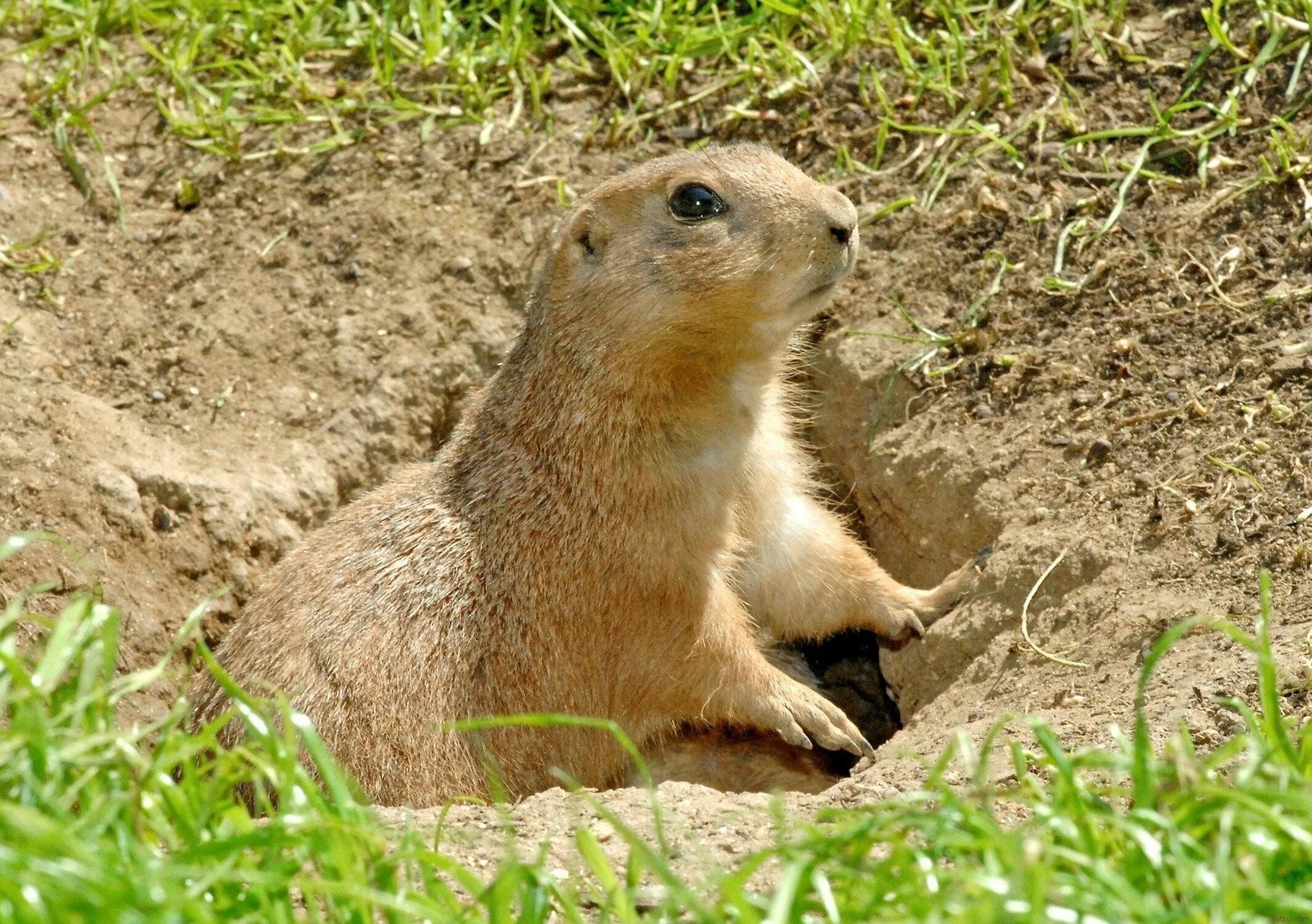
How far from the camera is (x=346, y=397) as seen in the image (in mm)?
7074

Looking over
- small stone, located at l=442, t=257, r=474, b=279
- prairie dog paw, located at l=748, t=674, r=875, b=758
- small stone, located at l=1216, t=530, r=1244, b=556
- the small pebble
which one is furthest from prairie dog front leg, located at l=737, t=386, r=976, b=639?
the small pebble

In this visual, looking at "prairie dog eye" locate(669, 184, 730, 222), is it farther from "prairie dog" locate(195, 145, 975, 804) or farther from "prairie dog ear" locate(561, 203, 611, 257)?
"prairie dog ear" locate(561, 203, 611, 257)

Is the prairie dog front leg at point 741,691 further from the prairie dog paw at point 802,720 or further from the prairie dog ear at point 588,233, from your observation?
the prairie dog ear at point 588,233

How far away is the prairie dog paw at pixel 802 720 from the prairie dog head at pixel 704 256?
4.30ft

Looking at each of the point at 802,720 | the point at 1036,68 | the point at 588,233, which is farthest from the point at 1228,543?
the point at 1036,68

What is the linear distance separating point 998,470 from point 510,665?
210cm

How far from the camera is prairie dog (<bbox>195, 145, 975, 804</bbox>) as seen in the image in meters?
5.27

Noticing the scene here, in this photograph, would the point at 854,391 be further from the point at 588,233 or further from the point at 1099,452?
the point at 588,233

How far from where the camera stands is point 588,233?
5.53 meters

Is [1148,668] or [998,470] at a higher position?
[1148,668]

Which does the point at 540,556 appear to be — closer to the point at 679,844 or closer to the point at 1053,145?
the point at 679,844

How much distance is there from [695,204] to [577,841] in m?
2.78

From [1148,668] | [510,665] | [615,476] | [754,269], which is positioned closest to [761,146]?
[754,269]

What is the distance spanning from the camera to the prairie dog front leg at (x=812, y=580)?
20.2ft
